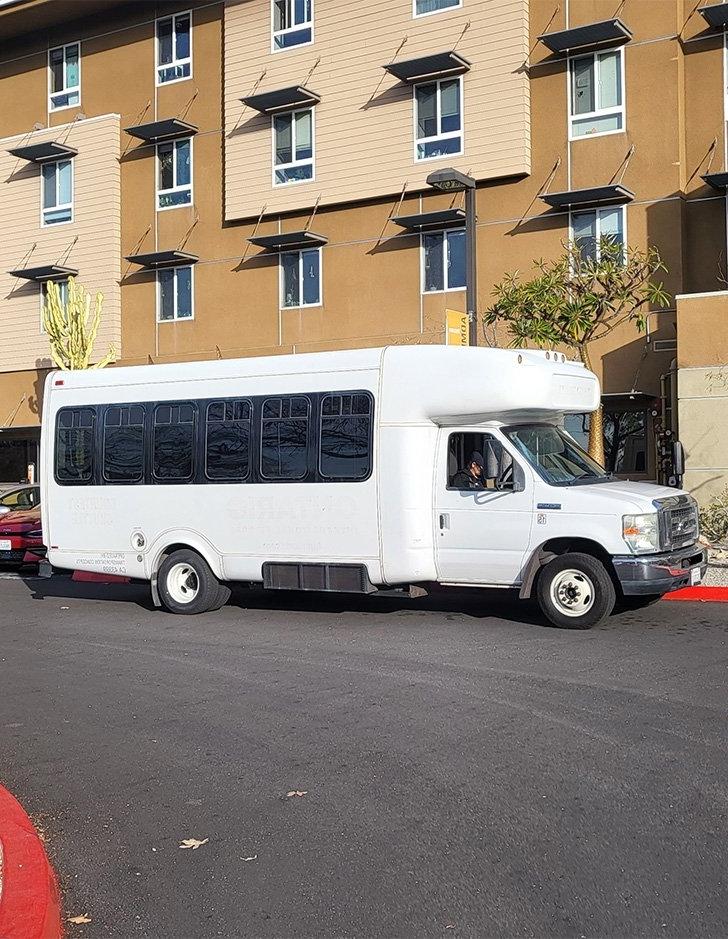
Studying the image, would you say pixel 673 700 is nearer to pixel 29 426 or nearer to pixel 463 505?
pixel 463 505

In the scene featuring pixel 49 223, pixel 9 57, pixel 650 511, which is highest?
pixel 9 57

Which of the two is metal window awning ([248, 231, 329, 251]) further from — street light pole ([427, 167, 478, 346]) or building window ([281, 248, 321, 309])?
street light pole ([427, 167, 478, 346])

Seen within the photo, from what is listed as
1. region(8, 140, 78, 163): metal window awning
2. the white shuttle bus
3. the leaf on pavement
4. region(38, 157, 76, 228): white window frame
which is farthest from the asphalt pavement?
region(8, 140, 78, 163): metal window awning

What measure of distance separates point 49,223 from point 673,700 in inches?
1147

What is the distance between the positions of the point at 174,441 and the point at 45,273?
2039 centimetres

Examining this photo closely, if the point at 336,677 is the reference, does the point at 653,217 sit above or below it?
above

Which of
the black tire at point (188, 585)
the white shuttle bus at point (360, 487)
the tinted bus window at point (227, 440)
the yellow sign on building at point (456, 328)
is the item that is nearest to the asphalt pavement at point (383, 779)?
the white shuttle bus at point (360, 487)

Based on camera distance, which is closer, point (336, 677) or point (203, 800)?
point (203, 800)

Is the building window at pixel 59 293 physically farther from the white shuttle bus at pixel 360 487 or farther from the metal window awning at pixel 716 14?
the white shuttle bus at pixel 360 487

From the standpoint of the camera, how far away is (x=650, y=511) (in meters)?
11.9

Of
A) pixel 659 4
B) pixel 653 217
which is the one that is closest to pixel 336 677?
pixel 653 217

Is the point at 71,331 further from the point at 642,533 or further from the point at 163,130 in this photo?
the point at 642,533

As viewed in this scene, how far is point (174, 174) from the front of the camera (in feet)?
103

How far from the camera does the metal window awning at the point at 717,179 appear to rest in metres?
23.5
